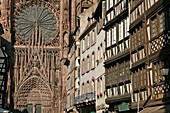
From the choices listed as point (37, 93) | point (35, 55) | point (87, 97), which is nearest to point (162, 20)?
point (87, 97)

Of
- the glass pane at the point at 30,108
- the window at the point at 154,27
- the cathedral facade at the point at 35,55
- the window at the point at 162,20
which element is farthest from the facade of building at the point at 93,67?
the glass pane at the point at 30,108

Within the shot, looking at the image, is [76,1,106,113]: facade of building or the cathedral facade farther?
the cathedral facade

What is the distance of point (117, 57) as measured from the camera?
960 inches

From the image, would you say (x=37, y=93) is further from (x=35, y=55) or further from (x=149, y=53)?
(x=149, y=53)

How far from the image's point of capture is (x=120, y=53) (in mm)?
24156

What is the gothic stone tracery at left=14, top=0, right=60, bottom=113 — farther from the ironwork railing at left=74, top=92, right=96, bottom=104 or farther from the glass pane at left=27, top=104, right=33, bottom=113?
the ironwork railing at left=74, top=92, right=96, bottom=104

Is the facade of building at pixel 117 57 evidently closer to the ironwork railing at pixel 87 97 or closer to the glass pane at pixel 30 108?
the ironwork railing at pixel 87 97

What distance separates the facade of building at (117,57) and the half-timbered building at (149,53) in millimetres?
1096

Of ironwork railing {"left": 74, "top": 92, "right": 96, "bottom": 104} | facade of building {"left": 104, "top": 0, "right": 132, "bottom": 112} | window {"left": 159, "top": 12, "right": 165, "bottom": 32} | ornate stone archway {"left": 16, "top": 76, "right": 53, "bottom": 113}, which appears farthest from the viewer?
ornate stone archway {"left": 16, "top": 76, "right": 53, "bottom": 113}

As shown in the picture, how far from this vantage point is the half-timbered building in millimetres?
17688

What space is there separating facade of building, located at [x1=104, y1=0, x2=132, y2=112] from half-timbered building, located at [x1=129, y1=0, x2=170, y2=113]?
110cm

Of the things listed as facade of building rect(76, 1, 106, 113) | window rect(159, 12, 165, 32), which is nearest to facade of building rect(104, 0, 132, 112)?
facade of building rect(76, 1, 106, 113)

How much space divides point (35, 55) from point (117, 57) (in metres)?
46.8

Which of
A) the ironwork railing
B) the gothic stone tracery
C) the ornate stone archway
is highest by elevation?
the gothic stone tracery
